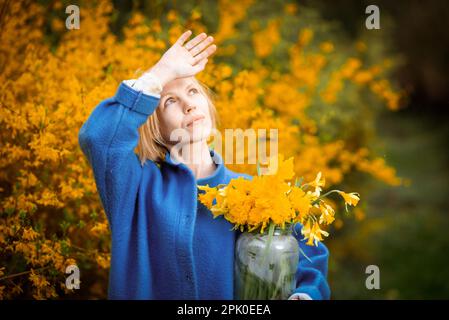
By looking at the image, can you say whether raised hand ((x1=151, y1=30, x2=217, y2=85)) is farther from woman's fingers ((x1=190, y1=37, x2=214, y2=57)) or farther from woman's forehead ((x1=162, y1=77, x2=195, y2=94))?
woman's forehead ((x1=162, y1=77, x2=195, y2=94))

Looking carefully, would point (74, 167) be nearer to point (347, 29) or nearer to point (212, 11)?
point (212, 11)

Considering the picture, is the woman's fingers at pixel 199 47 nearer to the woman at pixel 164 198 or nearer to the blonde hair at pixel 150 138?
the woman at pixel 164 198

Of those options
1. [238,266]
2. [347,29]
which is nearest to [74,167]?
[238,266]

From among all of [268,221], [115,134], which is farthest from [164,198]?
[268,221]

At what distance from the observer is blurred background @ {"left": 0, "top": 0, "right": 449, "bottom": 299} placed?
91.3 inches

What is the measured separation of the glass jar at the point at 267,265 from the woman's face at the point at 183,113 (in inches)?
16.3

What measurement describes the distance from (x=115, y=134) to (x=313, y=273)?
0.78 meters

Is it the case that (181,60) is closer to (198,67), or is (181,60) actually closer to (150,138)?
(198,67)

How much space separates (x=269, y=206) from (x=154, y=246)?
0.46 meters

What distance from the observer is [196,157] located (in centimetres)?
186

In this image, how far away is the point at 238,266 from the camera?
62.9 inches

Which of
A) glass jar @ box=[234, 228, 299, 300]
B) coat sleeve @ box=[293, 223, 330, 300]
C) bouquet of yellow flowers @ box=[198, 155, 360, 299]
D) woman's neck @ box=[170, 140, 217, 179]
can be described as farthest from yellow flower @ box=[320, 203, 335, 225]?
woman's neck @ box=[170, 140, 217, 179]

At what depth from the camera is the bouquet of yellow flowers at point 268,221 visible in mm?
1505

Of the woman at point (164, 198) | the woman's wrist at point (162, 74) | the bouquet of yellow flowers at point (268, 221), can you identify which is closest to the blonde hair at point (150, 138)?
the woman at point (164, 198)
